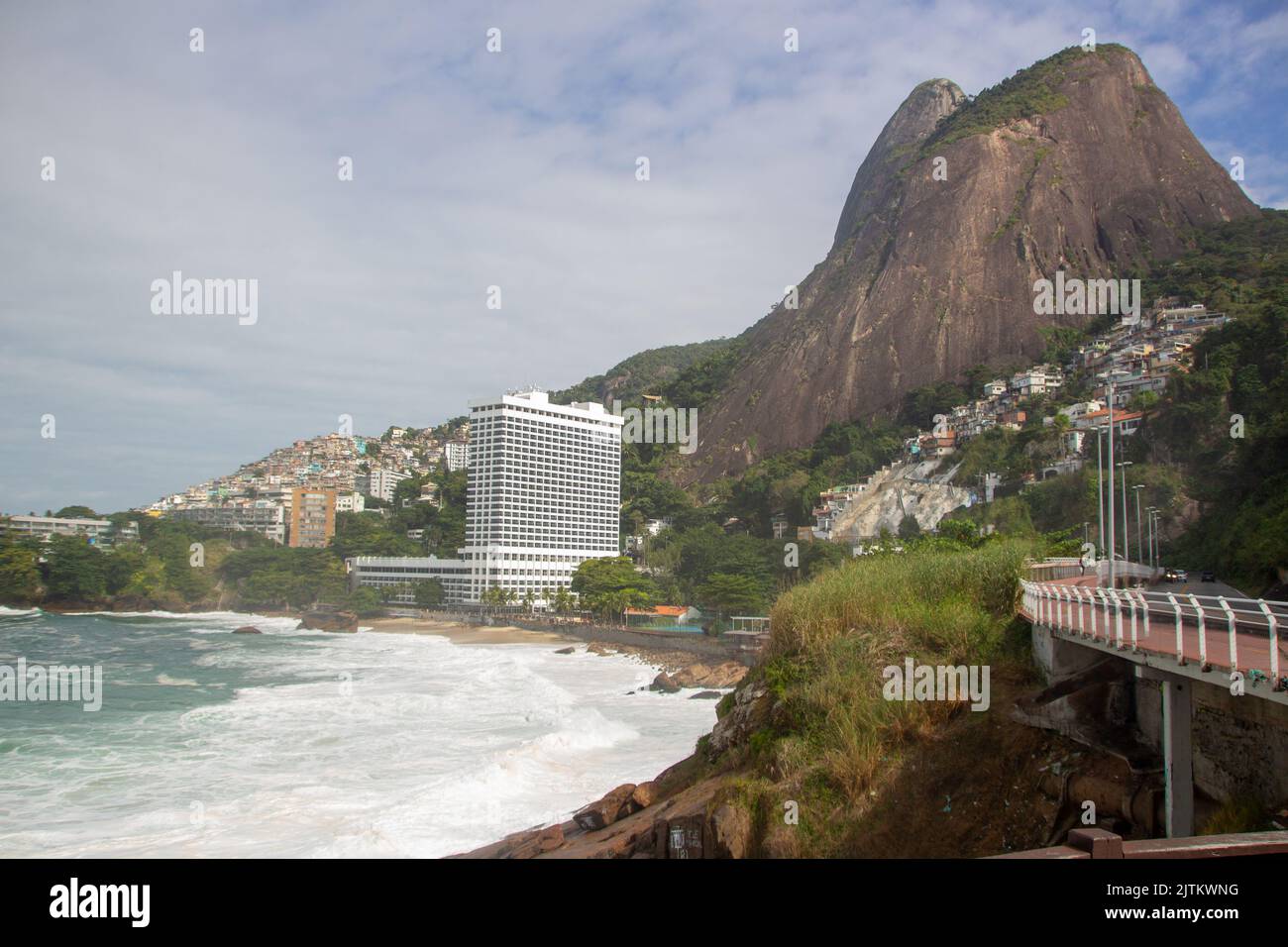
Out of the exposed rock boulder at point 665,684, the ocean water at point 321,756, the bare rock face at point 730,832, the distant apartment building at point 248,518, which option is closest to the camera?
the bare rock face at point 730,832

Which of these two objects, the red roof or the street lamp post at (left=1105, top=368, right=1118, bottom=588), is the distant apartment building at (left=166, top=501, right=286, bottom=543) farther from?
the street lamp post at (left=1105, top=368, right=1118, bottom=588)

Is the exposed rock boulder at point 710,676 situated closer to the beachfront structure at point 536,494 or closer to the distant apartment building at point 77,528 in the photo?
the beachfront structure at point 536,494

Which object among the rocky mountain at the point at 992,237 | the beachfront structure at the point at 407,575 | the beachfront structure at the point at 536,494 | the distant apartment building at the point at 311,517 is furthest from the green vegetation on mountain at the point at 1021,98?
the distant apartment building at the point at 311,517

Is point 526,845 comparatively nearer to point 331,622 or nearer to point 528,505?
point 331,622

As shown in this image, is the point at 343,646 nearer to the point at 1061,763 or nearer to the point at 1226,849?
the point at 1061,763

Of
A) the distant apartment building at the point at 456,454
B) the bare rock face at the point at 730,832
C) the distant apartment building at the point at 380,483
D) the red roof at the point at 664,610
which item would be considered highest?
the distant apartment building at the point at 456,454
